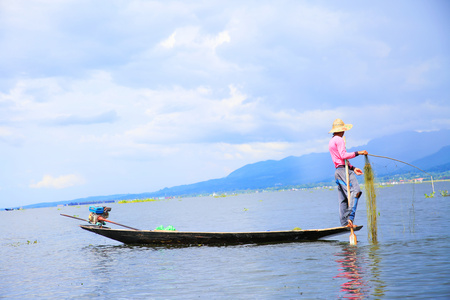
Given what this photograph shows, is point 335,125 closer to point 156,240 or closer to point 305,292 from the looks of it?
point 305,292

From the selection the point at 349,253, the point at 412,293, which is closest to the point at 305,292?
the point at 412,293

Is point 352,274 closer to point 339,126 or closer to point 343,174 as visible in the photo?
point 343,174

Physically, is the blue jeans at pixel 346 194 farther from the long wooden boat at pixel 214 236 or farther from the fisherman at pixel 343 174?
the long wooden boat at pixel 214 236

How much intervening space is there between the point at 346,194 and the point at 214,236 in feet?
19.9

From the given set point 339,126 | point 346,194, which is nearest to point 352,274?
point 346,194

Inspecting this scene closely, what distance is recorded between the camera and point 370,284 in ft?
31.5

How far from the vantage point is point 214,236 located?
1823cm

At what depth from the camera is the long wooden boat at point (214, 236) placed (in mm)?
16812

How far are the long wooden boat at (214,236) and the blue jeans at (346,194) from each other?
1.80ft

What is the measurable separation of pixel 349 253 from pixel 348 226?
162 cm

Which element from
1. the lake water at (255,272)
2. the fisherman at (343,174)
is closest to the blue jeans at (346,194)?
the fisherman at (343,174)

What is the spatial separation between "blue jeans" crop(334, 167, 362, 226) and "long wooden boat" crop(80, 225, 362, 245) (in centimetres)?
55

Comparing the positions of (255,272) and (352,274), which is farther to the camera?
(255,272)

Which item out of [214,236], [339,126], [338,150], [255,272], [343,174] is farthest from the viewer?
[214,236]
